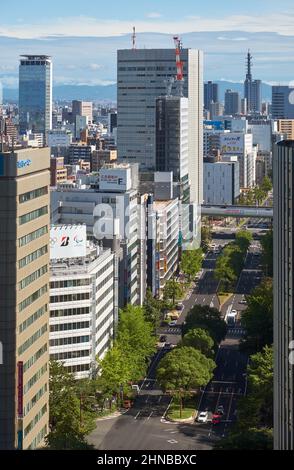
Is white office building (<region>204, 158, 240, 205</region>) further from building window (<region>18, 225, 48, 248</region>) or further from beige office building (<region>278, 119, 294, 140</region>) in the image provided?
building window (<region>18, 225, 48, 248</region>)

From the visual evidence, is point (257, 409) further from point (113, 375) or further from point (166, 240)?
point (166, 240)

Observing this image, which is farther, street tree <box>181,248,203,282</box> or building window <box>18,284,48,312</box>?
street tree <box>181,248,203,282</box>

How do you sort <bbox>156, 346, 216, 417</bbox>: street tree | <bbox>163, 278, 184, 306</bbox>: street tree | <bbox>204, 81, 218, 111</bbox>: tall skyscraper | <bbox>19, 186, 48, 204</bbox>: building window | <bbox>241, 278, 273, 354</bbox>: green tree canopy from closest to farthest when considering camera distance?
<bbox>19, 186, 48, 204</bbox>: building window → <bbox>156, 346, 216, 417</bbox>: street tree → <bbox>241, 278, 273, 354</bbox>: green tree canopy → <bbox>163, 278, 184, 306</bbox>: street tree → <bbox>204, 81, 218, 111</bbox>: tall skyscraper

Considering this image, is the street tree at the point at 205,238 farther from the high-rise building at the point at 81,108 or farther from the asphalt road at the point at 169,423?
the high-rise building at the point at 81,108

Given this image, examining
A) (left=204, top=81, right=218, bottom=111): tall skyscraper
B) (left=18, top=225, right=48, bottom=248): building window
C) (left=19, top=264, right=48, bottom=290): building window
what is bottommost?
(left=19, top=264, right=48, bottom=290): building window

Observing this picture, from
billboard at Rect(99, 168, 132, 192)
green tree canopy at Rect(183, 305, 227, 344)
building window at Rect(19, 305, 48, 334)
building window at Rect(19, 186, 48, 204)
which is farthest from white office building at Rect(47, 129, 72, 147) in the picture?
building window at Rect(19, 305, 48, 334)

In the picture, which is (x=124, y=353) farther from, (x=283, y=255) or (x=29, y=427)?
(x=283, y=255)

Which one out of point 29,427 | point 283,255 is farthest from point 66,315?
point 283,255
